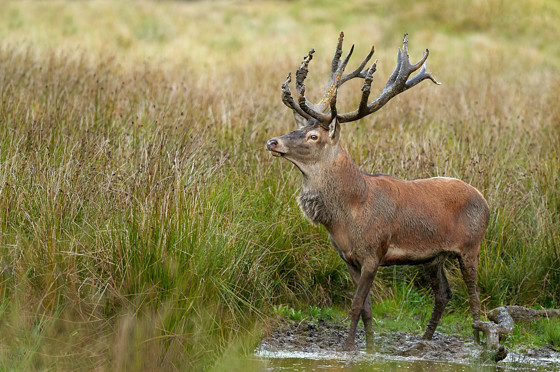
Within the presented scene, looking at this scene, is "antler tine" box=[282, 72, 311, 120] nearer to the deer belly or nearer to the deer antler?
the deer antler

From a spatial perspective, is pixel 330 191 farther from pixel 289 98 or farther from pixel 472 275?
pixel 472 275

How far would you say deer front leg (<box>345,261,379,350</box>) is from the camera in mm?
Result: 6203

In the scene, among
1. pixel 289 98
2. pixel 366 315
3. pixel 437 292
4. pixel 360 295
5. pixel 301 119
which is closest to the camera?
pixel 360 295

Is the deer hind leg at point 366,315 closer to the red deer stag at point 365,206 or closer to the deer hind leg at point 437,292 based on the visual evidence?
the red deer stag at point 365,206

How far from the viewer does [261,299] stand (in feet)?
21.4

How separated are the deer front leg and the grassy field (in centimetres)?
66

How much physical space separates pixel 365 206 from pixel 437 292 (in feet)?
3.58

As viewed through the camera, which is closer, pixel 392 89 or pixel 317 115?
pixel 317 115

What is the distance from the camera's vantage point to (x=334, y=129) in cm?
624

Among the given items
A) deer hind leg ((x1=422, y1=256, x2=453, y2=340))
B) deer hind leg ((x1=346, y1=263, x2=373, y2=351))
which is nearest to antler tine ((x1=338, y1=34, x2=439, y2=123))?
deer hind leg ((x1=346, y1=263, x2=373, y2=351))

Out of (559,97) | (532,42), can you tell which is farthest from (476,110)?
(532,42)

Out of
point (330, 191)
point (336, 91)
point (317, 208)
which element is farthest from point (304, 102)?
point (317, 208)

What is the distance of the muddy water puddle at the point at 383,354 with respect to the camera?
19.3 feet

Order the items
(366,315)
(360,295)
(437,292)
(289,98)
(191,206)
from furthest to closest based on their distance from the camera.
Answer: (437,292)
(366,315)
(289,98)
(360,295)
(191,206)
